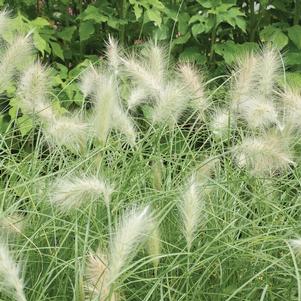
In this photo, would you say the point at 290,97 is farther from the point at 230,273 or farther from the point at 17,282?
the point at 17,282

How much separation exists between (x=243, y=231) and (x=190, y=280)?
0.20 meters

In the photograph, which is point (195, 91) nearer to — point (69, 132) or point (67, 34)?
point (69, 132)

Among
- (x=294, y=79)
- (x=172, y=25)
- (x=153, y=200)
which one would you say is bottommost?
(x=294, y=79)

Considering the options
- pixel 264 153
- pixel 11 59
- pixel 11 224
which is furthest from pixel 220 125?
pixel 11 224

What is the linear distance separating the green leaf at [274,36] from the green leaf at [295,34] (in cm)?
6

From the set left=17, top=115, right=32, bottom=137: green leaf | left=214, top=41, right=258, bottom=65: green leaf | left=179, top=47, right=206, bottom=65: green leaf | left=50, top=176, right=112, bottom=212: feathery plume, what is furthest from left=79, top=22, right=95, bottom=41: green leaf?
left=50, top=176, right=112, bottom=212: feathery plume

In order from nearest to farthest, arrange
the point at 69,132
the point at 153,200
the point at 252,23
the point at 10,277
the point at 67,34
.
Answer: the point at 10,277, the point at 153,200, the point at 69,132, the point at 67,34, the point at 252,23

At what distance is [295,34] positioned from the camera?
313 centimetres

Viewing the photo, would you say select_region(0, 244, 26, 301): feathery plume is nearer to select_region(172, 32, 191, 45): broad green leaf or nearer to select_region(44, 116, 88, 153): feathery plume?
select_region(44, 116, 88, 153): feathery plume

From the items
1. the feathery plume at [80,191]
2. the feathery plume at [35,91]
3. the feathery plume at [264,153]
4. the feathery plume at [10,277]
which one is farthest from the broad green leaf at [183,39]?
the feathery plume at [10,277]

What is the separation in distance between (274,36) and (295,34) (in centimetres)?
12

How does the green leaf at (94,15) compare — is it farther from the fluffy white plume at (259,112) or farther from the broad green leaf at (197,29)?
the fluffy white plume at (259,112)

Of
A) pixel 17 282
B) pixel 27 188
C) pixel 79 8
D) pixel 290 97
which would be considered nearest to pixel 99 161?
pixel 27 188

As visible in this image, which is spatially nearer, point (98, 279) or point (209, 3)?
point (98, 279)
